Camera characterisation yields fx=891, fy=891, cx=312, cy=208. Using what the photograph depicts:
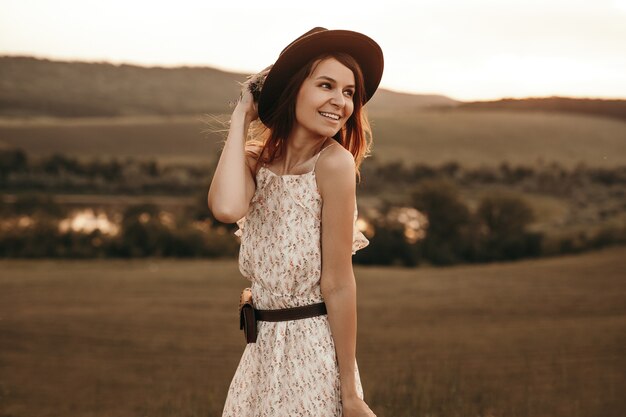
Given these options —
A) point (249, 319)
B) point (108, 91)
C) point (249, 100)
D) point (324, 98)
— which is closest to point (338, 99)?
point (324, 98)

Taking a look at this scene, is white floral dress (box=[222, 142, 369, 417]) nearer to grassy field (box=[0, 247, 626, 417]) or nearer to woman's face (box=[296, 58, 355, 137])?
woman's face (box=[296, 58, 355, 137])

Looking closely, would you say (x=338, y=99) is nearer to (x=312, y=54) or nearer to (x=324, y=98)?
(x=324, y=98)

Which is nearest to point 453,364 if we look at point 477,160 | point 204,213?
point 204,213

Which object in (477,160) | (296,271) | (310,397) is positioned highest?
(296,271)

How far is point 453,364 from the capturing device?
28.0ft

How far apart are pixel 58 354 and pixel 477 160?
36.7 metres

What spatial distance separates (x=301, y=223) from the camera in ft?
7.82

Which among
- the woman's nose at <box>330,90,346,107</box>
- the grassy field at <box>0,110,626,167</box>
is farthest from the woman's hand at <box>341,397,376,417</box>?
the grassy field at <box>0,110,626,167</box>

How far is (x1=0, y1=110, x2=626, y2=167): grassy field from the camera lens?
147ft

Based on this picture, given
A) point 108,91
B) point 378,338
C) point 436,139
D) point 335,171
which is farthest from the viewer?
point 108,91

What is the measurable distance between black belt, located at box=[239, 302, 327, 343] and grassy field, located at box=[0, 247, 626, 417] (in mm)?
2802

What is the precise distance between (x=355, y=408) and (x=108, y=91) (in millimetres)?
73214

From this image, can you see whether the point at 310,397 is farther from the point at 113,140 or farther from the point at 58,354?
the point at 113,140

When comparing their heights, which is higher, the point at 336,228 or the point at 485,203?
the point at 336,228
